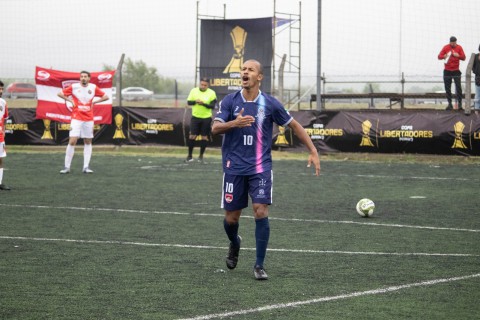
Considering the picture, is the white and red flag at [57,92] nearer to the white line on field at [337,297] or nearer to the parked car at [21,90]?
the parked car at [21,90]

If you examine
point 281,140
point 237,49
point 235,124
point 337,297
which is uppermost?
point 237,49

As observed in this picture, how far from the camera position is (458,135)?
23594 mm

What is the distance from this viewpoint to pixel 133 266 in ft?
28.0

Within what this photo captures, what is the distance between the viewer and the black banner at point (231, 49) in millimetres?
30594

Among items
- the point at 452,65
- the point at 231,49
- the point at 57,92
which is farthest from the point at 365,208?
the point at 231,49

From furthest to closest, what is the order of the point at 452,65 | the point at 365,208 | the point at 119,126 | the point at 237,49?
1. the point at 237,49
2. the point at 119,126
3. the point at 452,65
4. the point at 365,208

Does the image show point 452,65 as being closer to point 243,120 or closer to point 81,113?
point 81,113

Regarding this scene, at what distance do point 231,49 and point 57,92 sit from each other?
6.54 meters

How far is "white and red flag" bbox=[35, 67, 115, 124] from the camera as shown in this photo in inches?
1075

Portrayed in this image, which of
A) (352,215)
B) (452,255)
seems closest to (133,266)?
(452,255)

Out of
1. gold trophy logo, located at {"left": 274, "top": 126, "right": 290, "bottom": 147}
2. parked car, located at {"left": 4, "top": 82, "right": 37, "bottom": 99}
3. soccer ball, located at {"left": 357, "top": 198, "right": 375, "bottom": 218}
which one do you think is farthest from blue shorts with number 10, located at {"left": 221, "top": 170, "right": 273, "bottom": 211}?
parked car, located at {"left": 4, "top": 82, "right": 37, "bottom": 99}

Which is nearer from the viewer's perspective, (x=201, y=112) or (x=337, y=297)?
(x=337, y=297)

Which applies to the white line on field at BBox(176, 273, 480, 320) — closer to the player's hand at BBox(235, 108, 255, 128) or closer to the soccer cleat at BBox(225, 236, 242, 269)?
the soccer cleat at BBox(225, 236, 242, 269)

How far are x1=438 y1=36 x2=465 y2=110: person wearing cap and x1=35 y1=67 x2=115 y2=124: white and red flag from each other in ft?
33.3
